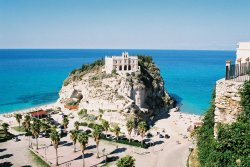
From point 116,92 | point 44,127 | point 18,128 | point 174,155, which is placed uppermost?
point 116,92

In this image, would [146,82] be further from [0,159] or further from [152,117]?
[0,159]

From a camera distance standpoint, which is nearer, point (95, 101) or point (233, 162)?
point (233, 162)

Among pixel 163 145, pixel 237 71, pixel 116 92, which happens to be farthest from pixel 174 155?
pixel 237 71

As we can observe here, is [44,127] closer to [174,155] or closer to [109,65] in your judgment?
[174,155]

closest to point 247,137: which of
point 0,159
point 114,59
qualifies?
point 0,159

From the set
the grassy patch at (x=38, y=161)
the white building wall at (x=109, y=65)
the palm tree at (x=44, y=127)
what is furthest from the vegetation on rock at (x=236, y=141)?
the white building wall at (x=109, y=65)

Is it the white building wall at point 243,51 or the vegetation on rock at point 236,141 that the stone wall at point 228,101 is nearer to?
the vegetation on rock at point 236,141
